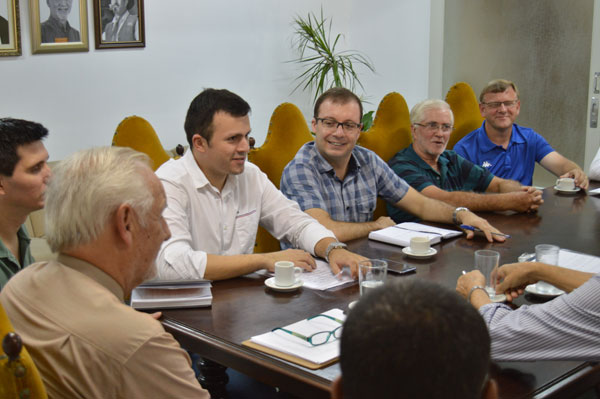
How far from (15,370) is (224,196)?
62.5 inches

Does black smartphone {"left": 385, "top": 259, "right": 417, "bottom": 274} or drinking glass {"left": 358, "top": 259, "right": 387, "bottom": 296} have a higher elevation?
drinking glass {"left": 358, "top": 259, "right": 387, "bottom": 296}

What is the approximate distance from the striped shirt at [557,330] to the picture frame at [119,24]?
3681 millimetres

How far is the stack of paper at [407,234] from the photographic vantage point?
2663 millimetres

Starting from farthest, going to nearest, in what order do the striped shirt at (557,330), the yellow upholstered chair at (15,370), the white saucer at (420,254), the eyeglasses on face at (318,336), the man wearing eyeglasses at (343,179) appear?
1. the man wearing eyeglasses at (343,179)
2. the white saucer at (420,254)
3. the eyeglasses on face at (318,336)
4. the striped shirt at (557,330)
5. the yellow upholstered chair at (15,370)

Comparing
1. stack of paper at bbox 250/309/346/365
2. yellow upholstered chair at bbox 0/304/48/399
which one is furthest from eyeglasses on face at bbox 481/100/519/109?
yellow upholstered chair at bbox 0/304/48/399

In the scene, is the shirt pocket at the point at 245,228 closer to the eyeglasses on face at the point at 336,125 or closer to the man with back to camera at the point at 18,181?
the eyeglasses on face at the point at 336,125

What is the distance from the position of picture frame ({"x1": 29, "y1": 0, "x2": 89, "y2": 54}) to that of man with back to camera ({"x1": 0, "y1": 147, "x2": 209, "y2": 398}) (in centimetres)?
315

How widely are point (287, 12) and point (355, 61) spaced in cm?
92

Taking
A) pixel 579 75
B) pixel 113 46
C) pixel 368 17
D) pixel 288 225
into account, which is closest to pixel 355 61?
pixel 368 17

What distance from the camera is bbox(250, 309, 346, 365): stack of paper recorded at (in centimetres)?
164

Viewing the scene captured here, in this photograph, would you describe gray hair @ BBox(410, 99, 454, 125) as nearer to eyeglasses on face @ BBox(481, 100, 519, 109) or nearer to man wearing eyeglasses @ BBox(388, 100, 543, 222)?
man wearing eyeglasses @ BBox(388, 100, 543, 222)

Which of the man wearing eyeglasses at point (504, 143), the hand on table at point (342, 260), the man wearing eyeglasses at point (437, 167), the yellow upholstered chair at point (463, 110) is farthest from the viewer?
the yellow upholstered chair at point (463, 110)

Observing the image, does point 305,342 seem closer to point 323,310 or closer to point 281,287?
point 323,310

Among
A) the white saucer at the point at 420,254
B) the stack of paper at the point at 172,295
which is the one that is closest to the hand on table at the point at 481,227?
the white saucer at the point at 420,254
